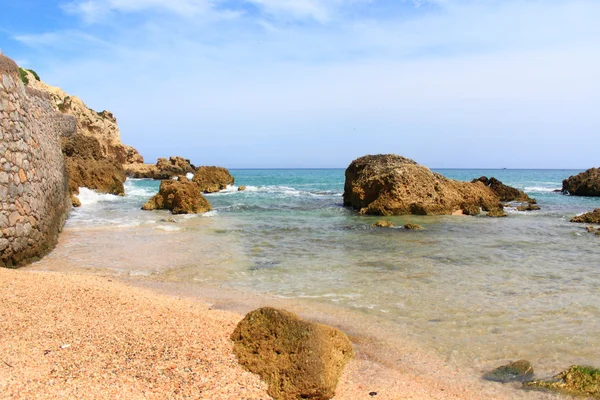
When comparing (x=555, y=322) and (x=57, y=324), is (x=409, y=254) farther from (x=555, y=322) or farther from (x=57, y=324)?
(x=57, y=324)

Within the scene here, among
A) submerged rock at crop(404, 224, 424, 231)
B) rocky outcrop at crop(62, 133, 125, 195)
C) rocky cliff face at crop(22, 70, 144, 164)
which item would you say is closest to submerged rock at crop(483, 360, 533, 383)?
submerged rock at crop(404, 224, 424, 231)

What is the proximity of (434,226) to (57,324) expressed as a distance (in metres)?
12.7

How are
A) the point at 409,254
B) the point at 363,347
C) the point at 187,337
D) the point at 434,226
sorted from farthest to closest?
1. the point at 434,226
2. the point at 409,254
3. the point at 363,347
4. the point at 187,337

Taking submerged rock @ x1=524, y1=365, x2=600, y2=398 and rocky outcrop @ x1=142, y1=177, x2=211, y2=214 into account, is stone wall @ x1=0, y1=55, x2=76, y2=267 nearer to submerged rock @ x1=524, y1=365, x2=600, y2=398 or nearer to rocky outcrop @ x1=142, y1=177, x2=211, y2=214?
rocky outcrop @ x1=142, y1=177, x2=211, y2=214

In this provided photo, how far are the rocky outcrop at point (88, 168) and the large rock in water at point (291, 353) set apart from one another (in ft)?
72.3

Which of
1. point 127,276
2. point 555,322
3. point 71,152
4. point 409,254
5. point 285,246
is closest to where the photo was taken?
point 555,322


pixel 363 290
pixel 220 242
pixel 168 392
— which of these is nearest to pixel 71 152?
pixel 220 242

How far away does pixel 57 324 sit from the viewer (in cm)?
444

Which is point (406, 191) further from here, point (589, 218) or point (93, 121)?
point (93, 121)

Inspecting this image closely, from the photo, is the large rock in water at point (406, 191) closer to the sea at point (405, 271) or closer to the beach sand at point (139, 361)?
the sea at point (405, 271)

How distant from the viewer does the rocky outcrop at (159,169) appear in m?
51.9

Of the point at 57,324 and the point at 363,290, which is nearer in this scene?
the point at 57,324

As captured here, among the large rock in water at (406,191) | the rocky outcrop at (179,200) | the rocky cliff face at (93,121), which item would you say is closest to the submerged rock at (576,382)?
the large rock in water at (406,191)

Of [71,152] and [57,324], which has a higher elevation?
[71,152]
